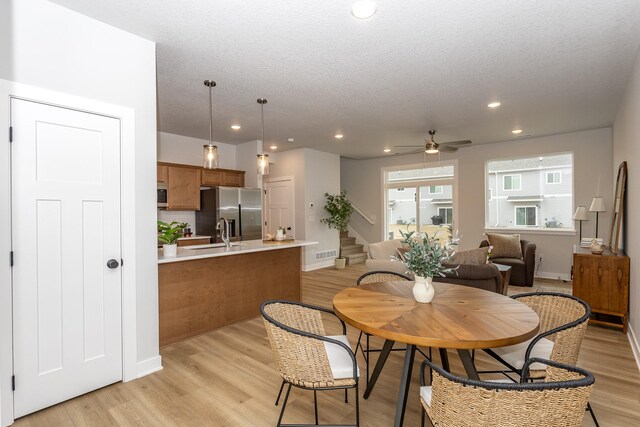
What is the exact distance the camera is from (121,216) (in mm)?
2629

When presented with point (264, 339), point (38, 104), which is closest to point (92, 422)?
point (264, 339)

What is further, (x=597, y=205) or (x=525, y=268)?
(x=525, y=268)

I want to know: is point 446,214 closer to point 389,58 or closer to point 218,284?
point 389,58

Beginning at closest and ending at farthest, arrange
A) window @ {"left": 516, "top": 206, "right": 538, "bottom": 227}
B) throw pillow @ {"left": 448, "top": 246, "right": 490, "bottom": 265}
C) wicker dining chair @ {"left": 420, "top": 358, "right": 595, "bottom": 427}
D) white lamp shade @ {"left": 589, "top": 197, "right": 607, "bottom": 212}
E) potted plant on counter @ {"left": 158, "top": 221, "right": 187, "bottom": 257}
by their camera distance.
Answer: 1. wicker dining chair @ {"left": 420, "top": 358, "right": 595, "bottom": 427}
2. potted plant on counter @ {"left": 158, "top": 221, "right": 187, "bottom": 257}
3. throw pillow @ {"left": 448, "top": 246, "right": 490, "bottom": 265}
4. white lamp shade @ {"left": 589, "top": 197, "right": 607, "bottom": 212}
5. window @ {"left": 516, "top": 206, "right": 538, "bottom": 227}

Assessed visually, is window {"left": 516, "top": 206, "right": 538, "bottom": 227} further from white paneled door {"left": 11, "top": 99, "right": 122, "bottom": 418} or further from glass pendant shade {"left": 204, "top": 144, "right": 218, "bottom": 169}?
white paneled door {"left": 11, "top": 99, "right": 122, "bottom": 418}

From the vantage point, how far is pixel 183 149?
6.30 metres

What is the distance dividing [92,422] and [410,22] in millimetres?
3569

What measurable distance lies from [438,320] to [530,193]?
247 inches

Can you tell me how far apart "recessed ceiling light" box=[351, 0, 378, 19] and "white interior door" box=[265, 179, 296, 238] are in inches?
216

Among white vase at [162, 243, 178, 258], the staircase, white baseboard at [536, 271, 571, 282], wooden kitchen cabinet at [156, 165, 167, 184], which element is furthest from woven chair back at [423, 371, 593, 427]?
the staircase

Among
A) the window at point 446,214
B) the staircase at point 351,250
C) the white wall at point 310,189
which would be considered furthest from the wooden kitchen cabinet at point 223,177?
the window at point 446,214

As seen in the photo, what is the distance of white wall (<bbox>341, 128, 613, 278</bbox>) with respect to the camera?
19.4 ft

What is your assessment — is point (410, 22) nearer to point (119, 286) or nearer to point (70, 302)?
point (119, 286)

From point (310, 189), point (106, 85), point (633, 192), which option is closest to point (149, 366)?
point (106, 85)
